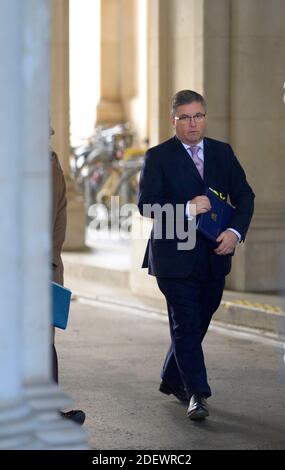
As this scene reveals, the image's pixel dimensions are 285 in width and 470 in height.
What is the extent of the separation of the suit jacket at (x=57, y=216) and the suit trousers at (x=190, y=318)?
73 centimetres

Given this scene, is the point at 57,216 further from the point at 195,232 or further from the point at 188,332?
the point at 188,332

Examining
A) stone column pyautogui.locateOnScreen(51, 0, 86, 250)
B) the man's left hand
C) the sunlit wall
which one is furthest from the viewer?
the sunlit wall

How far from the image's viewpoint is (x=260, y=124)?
1207 centimetres

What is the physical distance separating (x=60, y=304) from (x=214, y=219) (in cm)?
117

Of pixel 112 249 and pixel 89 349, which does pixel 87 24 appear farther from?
pixel 89 349

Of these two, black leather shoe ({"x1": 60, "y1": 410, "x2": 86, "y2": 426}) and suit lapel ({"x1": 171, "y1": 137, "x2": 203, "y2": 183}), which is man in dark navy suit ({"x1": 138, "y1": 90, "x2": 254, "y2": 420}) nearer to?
suit lapel ({"x1": 171, "y1": 137, "x2": 203, "y2": 183})

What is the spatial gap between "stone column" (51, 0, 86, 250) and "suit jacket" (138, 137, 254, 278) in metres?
7.65

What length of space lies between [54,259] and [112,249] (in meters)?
8.44

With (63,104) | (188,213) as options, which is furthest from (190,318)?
(63,104)

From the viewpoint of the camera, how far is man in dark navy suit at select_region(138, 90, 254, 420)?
780 centimetres

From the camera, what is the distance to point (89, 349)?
1037 centimetres

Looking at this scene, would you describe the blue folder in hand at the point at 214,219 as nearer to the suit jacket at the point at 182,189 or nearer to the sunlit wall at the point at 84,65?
the suit jacket at the point at 182,189

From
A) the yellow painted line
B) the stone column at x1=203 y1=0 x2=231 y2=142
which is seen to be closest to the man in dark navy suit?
the yellow painted line
